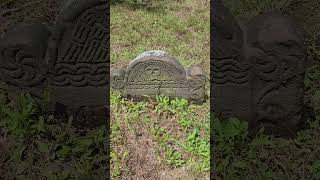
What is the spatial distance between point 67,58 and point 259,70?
5.99 ft

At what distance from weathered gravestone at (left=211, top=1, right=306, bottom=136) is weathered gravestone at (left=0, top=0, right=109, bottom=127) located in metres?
1.10

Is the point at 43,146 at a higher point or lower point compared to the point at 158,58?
lower

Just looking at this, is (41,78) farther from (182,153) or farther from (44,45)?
(182,153)

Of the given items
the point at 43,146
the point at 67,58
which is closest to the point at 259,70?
the point at 67,58

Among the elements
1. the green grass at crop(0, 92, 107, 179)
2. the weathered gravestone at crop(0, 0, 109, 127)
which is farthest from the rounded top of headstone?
the green grass at crop(0, 92, 107, 179)

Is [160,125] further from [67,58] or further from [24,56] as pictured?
[24,56]

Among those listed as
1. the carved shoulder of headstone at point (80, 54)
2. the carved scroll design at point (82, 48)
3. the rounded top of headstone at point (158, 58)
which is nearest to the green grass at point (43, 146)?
the carved shoulder of headstone at point (80, 54)

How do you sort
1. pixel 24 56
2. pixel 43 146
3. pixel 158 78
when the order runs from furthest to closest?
pixel 158 78 → pixel 24 56 → pixel 43 146

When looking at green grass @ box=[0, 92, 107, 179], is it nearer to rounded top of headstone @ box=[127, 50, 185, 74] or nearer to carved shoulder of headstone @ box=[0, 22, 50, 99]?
carved shoulder of headstone @ box=[0, 22, 50, 99]

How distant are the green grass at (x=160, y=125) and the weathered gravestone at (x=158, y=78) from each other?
0.09 metres

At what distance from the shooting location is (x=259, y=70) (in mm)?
4781

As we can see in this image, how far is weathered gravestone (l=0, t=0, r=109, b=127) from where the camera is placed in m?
4.85

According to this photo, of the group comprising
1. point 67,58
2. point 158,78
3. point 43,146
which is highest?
point 67,58

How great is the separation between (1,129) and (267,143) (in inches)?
98.8
